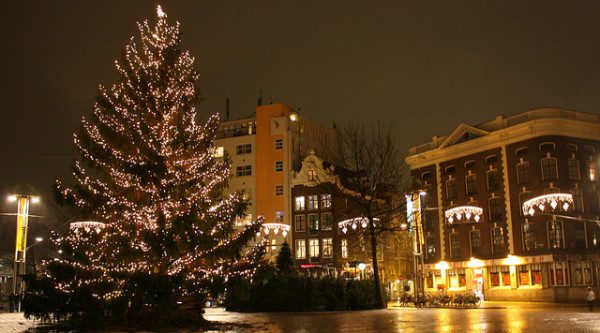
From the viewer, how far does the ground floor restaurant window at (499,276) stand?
198 ft

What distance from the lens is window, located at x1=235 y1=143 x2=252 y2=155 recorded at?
8475 cm

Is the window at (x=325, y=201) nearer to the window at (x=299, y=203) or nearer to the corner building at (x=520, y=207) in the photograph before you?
the window at (x=299, y=203)

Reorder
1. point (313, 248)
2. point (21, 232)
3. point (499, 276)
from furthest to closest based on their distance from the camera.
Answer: point (313, 248) < point (499, 276) < point (21, 232)

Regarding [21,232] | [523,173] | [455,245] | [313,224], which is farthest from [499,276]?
[21,232]

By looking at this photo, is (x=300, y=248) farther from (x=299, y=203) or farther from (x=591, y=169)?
(x=591, y=169)

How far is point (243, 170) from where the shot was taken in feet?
278

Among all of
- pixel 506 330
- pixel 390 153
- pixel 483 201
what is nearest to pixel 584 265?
pixel 483 201

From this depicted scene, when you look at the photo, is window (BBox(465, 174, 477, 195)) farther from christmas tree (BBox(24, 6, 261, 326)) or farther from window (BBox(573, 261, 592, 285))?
christmas tree (BBox(24, 6, 261, 326))

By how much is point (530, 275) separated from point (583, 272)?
14.7 ft

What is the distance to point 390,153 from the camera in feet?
149

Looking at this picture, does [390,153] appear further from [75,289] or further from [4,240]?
[4,240]

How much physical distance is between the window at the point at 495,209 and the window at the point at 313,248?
22.6m

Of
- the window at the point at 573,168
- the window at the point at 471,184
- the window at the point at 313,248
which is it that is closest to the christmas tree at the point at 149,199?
the window at the point at 573,168

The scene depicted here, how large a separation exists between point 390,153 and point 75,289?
2692 centimetres
